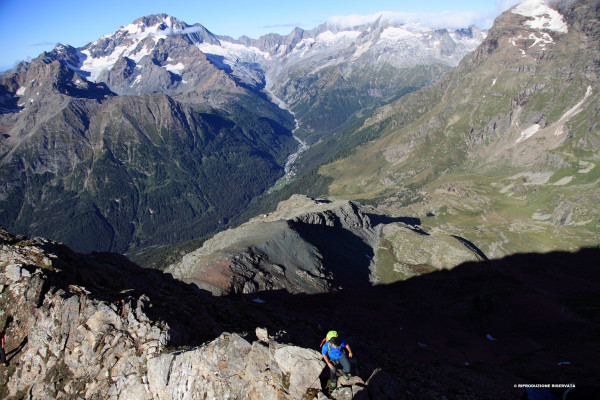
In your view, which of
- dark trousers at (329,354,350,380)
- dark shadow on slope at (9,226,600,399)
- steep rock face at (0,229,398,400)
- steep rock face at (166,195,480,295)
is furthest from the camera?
steep rock face at (166,195,480,295)

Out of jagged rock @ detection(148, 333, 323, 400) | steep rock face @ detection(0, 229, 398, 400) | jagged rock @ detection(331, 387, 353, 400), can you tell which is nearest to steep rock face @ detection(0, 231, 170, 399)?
steep rock face @ detection(0, 229, 398, 400)

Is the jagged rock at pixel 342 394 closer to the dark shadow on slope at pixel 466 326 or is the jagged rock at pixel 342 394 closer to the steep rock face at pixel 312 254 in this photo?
the dark shadow on slope at pixel 466 326

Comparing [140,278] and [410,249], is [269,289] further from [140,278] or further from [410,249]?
[410,249]

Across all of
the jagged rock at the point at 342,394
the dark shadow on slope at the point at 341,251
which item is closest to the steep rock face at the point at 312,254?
the dark shadow on slope at the point at 341,251

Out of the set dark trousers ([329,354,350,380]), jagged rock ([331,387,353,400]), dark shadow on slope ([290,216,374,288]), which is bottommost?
dark shadow on slope ([290,216,374,288])

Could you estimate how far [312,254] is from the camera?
117 m

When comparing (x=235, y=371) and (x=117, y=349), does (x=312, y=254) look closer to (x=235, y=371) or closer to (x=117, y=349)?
(x=117, y=349)

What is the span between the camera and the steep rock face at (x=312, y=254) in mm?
92562

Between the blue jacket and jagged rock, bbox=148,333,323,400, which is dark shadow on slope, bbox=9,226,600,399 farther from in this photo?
the blue jacket

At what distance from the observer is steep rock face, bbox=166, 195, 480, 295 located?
92562mm

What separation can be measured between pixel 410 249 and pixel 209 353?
13440cm

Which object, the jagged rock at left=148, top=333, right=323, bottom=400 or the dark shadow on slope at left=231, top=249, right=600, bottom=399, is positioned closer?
the jagged rock at left=148, top=333, right=323, bottom=400

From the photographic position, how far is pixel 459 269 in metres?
133

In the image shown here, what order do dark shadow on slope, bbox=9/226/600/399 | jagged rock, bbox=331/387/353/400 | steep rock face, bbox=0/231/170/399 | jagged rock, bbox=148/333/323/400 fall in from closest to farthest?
1. jagged rock, bbox=331/387/353/400
2. jagged rock, bbox=148/333/323/400
3. steep rock face, bbox=0/231/170/399
4. dark shadow on slope, bbox=9/226/600/399
